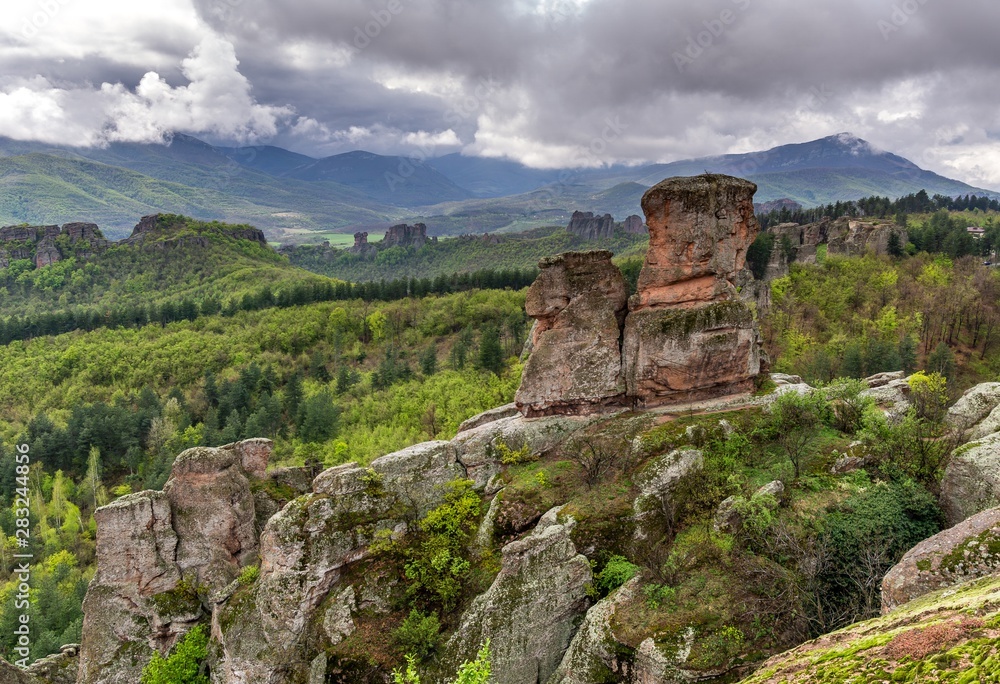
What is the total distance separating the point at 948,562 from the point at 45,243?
200 m

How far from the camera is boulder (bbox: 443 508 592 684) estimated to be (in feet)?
60.1

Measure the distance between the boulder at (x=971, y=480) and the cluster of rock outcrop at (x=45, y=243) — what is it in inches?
7422

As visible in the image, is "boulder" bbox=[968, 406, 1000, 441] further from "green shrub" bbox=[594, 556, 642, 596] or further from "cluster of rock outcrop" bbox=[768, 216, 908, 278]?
"cluster of rock outcrop" bbox=[768, 216, 908, 278]

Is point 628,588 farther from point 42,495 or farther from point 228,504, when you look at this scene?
point 42,495

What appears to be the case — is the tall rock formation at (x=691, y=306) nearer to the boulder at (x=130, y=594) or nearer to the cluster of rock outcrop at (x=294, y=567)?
the cluster of rock outcrop at (x=294, y=567)

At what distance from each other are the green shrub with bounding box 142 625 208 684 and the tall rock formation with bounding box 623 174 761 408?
23.0m

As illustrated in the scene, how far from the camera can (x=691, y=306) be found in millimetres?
26641

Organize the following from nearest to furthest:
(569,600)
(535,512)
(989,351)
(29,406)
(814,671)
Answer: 1. (814,671)
2. (569,600)
3. (535,512)
4. (989,351)
5. (29,406)

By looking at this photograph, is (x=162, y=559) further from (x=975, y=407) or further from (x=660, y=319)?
(x=975, y=407)

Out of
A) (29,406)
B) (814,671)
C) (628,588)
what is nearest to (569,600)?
(628,588)

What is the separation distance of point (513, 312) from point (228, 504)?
68058 mm

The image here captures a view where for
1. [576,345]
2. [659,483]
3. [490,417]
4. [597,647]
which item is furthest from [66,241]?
[597,647]

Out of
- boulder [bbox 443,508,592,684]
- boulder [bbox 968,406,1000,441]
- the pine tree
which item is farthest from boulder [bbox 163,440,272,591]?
the pine tree

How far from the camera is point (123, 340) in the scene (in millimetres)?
95312
